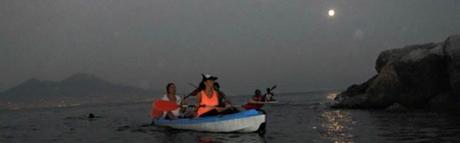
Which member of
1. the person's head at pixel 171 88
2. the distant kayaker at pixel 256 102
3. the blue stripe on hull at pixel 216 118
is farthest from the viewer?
the distant kayaker at pixel 256 102

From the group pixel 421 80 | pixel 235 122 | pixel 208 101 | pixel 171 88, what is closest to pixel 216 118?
pixel 208 101

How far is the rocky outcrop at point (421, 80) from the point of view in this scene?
131 ft

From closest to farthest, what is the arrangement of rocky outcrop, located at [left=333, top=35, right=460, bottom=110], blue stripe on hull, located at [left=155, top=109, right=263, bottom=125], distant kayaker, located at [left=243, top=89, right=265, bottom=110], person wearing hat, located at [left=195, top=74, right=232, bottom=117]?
blue stripe on hull, located at [left=155, top=109, right=263, bottom=125], person wearing hat, located at [left=195, top=74, right=232, bottom=117], distant kayaker, located at [left=243, top=89, right=265, bottom=110], rocky outcrop, located at [left=333, top=35, right=460, bottom=110]

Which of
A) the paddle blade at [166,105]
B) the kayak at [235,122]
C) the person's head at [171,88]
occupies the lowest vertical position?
the kayak at [235,122]

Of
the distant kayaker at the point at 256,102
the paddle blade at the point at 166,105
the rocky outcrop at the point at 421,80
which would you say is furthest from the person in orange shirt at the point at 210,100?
the rocky outcrop at the point at 421,80

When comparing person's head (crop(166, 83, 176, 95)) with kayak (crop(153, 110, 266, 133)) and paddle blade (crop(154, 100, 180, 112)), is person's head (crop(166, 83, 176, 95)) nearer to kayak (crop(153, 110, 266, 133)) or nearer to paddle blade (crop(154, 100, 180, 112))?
paddle blade (crop(154, 100, 180, 112))

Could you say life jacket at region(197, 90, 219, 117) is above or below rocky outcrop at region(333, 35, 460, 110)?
below

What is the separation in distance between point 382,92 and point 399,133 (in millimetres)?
25451

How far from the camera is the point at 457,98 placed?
39375 millimetres

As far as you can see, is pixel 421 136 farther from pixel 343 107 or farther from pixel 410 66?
pixel 343 107

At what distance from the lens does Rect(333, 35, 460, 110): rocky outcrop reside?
3981 centimetres

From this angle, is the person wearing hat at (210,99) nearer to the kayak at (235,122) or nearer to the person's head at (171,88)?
the kayak at (235,122)

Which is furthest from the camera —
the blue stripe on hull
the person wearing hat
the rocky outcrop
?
the rocky outcrop

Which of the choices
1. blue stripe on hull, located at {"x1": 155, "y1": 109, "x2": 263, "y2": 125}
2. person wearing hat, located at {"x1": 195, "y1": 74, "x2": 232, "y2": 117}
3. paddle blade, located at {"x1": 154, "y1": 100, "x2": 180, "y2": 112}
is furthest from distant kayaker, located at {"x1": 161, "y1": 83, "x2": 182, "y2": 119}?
person wearing hat, located at {"x1": 195, "y1": 74, "x2": 232, "y2": 117}
